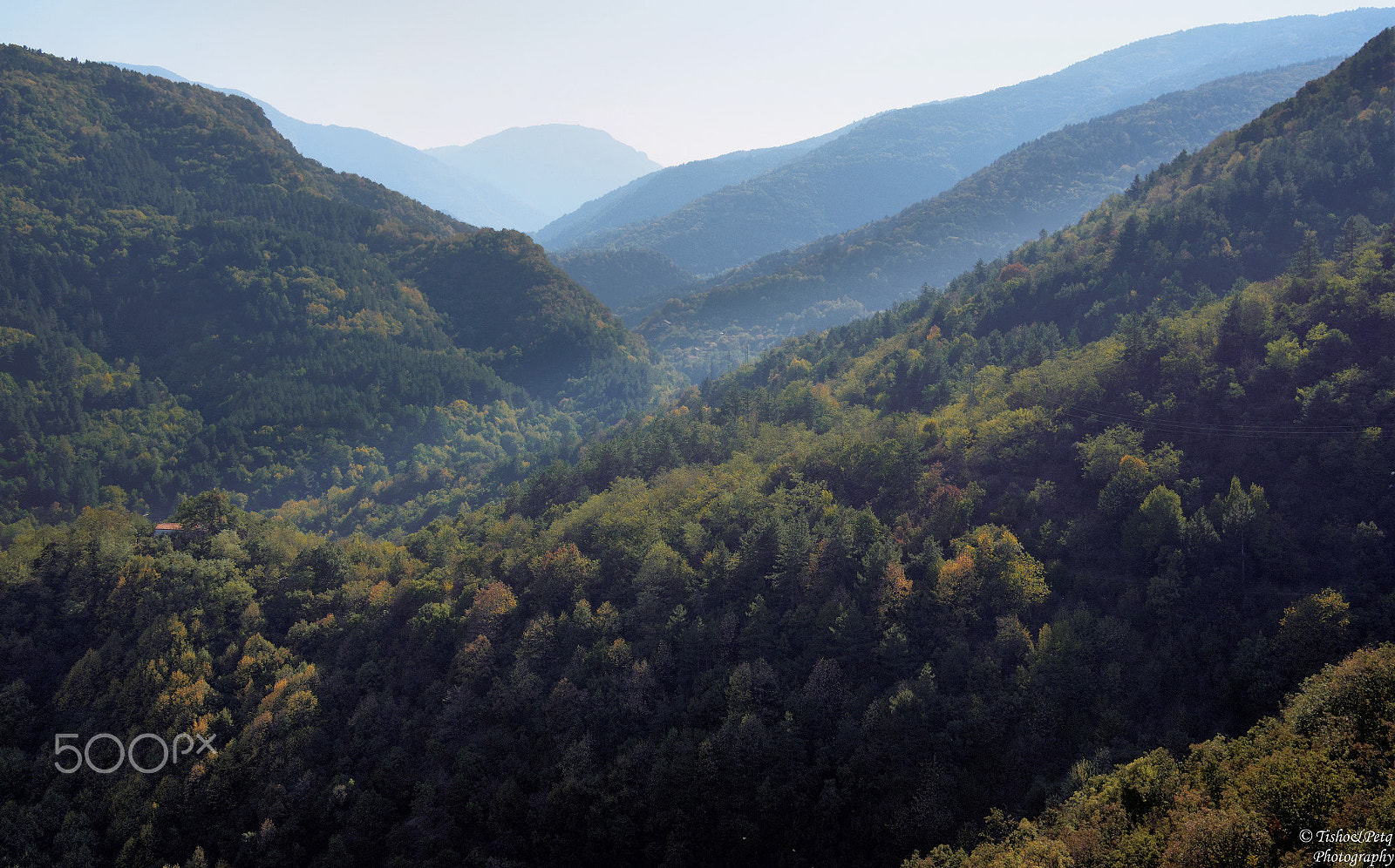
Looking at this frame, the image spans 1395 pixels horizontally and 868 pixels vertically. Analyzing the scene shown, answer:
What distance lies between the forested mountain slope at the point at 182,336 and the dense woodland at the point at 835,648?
65.3 m

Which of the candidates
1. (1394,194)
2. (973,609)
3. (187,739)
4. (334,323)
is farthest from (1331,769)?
(334,323)

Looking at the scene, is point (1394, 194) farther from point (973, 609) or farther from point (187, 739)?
point (187, 739)

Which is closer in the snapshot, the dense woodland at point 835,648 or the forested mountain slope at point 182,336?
the dense woodland at point 835,648

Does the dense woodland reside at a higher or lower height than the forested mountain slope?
lower

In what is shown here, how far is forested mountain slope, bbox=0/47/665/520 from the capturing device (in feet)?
448

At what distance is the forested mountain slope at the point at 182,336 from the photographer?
448 ft

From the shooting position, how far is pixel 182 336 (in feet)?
533

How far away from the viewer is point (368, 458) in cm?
15538

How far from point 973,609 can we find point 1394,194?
329 feet

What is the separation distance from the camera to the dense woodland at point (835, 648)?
144 feet

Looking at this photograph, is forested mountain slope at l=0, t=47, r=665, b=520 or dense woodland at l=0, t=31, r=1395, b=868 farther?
forested mountain slope at l=0, t=47, r=665, b=520

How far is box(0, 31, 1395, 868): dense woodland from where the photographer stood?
4394 cm

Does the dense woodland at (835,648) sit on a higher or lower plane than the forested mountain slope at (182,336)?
lower

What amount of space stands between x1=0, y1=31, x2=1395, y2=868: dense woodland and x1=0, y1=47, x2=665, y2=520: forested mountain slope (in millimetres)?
65347
